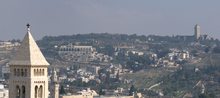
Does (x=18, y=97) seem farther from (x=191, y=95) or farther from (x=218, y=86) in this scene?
(x=218, y=86)

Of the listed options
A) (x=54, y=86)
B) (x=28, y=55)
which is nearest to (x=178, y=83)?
(x=54, y=86)

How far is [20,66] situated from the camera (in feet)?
73.0

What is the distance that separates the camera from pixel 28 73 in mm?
22203

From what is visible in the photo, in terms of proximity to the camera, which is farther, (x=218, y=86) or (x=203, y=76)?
(x=203, y=76)

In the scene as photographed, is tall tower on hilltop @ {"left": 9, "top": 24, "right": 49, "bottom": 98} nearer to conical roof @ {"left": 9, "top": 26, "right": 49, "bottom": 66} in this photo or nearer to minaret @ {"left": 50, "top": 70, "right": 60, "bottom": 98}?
conical roof @ {"left": 9, "top": 26, "right": 49, "bottom": 66}

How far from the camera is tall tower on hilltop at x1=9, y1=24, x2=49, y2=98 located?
22.1 metres

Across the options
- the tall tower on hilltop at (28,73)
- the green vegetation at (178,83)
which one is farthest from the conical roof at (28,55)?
the green vegetation at (178,83)

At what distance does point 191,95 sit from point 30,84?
14622cm

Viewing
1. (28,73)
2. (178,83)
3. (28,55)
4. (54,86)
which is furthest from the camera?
(178,83)

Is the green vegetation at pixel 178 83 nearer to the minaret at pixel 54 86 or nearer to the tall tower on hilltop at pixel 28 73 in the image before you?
the minaret at pixel 54 86

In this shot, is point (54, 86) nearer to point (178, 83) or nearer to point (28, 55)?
point (28, 55)

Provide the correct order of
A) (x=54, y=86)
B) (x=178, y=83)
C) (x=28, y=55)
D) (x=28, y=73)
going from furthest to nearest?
(x=178, y=83)
(x=54, y=86)
(x=28, y=55)
(x=28, y=73)

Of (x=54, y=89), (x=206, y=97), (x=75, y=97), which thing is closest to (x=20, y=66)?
(x=54, y=89)

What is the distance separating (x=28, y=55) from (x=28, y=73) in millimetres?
756
